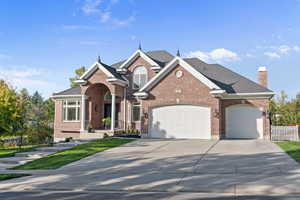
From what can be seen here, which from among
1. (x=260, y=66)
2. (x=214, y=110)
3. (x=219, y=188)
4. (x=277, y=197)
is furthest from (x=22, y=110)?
(x=260, y=66)

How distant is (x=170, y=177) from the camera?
977cm

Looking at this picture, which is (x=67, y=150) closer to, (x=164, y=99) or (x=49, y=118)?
(x=164, y=99)

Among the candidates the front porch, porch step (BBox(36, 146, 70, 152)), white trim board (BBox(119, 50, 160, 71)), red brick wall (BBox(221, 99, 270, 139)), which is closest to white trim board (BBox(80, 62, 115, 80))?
the front porch

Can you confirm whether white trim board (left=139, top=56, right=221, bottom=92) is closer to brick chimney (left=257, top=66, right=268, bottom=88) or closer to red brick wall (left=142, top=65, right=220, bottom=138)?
red brick wall (left=142, top=65, right=220, bottom=138)

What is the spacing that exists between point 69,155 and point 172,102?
31.2 ft

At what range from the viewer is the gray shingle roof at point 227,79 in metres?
23.0

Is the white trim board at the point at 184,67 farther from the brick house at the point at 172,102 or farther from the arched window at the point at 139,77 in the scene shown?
the arched window at the point at 139,77

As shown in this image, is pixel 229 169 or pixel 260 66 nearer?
pixel 229 169

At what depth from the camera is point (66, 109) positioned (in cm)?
2702

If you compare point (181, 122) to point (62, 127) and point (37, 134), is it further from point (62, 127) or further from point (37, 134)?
point (62, 127)

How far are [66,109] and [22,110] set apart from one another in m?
7.60

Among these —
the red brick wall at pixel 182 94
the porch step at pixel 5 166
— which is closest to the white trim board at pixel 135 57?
the red brick wall at pixel 182 94

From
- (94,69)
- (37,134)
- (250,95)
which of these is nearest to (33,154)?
(37,134)

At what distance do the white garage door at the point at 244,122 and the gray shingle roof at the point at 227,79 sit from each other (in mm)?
1454
